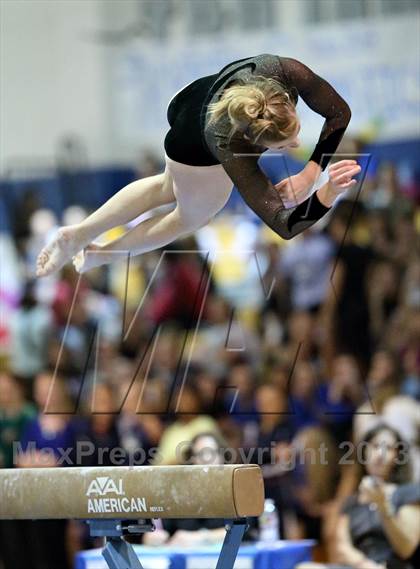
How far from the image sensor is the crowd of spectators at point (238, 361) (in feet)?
24.4

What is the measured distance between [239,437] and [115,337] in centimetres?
199

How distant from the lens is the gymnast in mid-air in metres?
4.60

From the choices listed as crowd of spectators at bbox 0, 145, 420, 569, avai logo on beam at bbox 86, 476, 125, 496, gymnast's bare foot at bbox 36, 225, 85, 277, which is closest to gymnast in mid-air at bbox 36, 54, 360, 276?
gymnast's bare foot at bbox 36, 225, 85, 277

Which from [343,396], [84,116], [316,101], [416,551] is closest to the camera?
[316,101]

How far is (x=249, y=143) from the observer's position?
4660 millimetres

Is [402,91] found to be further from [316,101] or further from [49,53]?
[316,101]

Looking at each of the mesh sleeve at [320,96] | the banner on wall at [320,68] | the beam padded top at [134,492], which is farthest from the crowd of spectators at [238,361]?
the mesh sleeve at [320,96]

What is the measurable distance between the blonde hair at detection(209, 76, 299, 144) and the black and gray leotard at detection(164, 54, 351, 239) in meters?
0.04

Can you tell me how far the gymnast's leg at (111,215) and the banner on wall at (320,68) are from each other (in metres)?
4.37

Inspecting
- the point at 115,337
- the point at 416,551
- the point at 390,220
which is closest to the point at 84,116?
the point at 115,337

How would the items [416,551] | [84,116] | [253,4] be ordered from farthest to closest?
[84,116]
[253,4]
[416,551]

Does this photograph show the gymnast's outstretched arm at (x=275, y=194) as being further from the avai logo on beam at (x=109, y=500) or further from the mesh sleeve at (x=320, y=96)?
the avai logo on beam at (x=109, y=500)

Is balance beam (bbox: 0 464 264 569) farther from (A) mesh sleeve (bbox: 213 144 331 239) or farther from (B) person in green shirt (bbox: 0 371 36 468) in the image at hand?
(B) person in green shirt (bbox: 0 371 36 468)

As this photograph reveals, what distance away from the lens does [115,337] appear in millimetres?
9703
